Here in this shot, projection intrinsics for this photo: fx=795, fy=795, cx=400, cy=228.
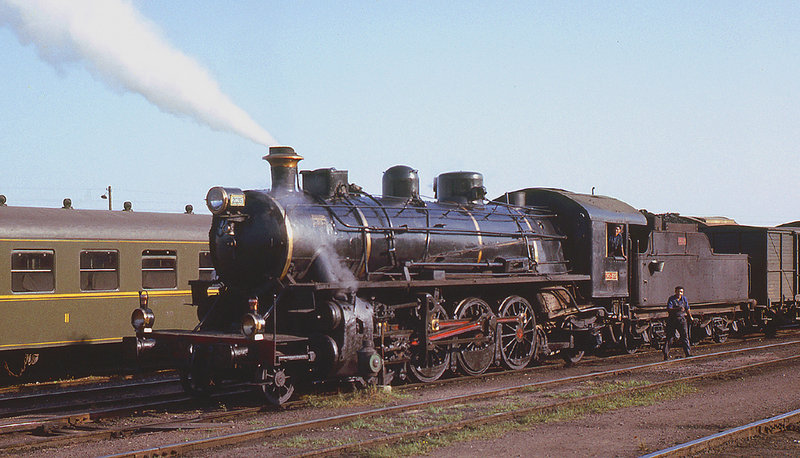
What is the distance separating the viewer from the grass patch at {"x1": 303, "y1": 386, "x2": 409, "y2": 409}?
31.4ft

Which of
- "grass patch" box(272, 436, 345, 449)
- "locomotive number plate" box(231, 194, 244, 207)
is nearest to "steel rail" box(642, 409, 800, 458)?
"grass patch" box(272, 436, 345, 449)

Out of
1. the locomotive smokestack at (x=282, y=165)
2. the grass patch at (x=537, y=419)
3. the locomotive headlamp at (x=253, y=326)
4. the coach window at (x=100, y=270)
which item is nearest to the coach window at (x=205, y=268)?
the coach window at (x=100, y=270)

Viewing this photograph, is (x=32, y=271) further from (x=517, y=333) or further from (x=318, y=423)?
(x=517, y=333)

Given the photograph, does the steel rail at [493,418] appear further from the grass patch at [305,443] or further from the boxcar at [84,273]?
the boxcar at [84,273]

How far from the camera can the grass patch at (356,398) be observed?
9.57 m

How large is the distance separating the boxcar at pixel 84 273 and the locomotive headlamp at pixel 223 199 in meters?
4.32

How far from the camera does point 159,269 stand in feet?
46.6

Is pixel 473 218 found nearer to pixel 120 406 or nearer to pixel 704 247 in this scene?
pixel 120 406

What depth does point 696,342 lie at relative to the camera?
1683 cm

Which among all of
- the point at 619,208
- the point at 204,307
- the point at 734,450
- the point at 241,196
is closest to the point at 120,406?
the point at 204,307

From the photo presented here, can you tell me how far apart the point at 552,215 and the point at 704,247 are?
15.0 feet

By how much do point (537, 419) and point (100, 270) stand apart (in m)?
8.28

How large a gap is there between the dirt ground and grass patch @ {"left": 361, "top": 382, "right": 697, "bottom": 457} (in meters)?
0.14

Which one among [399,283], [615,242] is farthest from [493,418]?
[615,242]
